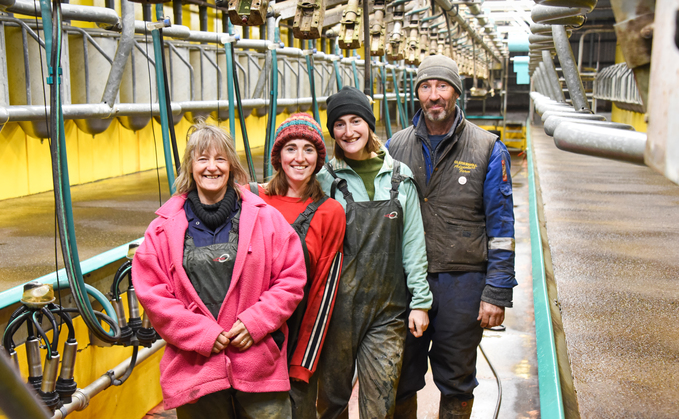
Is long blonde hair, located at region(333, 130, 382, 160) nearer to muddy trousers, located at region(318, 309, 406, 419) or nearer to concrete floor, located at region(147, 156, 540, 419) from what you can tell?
muddy trousers, located at region(318, 309, 406, 419)

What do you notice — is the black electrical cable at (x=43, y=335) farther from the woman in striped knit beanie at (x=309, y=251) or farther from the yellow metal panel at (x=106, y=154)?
the yellow metal panel at (x=106, y=154)

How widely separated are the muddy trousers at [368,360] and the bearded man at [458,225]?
0.23 m

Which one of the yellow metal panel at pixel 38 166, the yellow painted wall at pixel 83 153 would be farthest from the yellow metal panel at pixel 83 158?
the yellow metal panel at pixel 38 166

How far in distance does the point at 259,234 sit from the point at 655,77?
1.52m

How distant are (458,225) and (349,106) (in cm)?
66

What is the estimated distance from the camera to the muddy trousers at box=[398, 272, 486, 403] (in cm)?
246

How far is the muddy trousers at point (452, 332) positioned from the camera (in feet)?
8.08

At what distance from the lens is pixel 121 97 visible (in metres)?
4.37

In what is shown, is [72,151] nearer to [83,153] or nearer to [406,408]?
[83,153]

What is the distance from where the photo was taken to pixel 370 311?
2.26 m

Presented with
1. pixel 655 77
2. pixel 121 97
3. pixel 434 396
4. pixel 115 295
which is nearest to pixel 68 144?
pixel 121 97

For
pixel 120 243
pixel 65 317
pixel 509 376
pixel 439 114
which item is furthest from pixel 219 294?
pixel 509 376

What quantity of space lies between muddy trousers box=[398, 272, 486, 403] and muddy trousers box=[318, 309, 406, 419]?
8.7 inches

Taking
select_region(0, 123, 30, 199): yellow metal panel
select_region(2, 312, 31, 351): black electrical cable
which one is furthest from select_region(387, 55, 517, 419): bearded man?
select_region(0, 123, 30, 199): yellow metal panel
